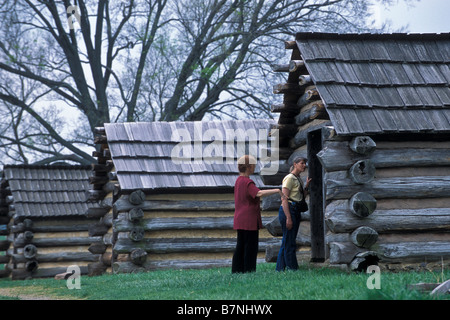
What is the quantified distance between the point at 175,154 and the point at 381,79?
24.1ft

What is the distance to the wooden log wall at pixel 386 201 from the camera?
A: 10.4 meters

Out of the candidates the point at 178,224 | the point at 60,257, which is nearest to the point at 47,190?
the point at 60,257

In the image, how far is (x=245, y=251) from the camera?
36.9ft

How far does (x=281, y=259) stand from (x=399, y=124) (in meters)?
2.86

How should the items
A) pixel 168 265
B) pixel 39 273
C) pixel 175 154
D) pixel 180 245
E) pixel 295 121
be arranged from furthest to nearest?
pixel 39 273 < pixel 175 154 < pixel 180 245 < pixel 168 265 < pixel 295 121

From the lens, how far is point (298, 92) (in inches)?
506

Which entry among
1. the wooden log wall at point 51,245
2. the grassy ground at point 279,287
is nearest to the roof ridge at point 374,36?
the grassy ground at point 279,287

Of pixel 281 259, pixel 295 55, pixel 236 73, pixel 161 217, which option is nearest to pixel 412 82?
pixel 295 55

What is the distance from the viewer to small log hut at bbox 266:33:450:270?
10.5 m

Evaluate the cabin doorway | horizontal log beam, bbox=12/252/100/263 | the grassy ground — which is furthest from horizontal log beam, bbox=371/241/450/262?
horizontal log beam, bbox=12/252/100/263

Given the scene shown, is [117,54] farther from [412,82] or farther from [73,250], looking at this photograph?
[412,82]

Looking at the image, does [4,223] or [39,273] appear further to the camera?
[4,223]

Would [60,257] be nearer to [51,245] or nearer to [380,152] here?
[51,245]

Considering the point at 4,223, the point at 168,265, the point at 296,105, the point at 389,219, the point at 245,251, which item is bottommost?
the point at 168,265
